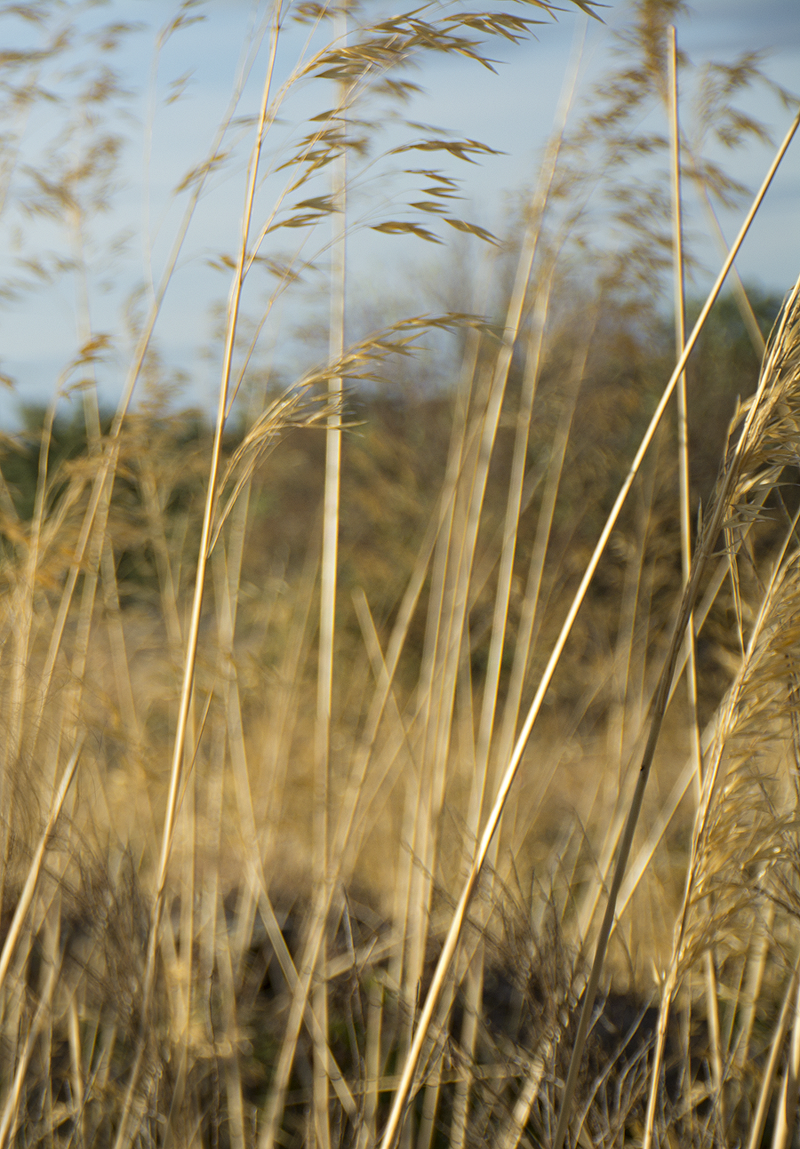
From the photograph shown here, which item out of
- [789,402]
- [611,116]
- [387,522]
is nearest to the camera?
[789,402]

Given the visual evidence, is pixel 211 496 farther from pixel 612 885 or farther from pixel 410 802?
pixel 410 802

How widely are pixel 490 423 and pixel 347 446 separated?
193 inches

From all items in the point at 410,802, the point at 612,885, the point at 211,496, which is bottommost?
the point at 410,802

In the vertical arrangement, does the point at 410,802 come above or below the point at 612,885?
below

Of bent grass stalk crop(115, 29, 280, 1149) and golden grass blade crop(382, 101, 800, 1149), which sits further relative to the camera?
bent grass stalk crop(115, 29, 280, 1149)

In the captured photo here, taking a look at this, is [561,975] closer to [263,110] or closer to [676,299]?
[676,299]

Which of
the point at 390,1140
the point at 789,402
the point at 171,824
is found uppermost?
the point at 789,402

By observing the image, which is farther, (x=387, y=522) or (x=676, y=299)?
(x=387, y=522)

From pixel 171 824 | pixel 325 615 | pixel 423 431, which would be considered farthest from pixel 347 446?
pixel 171 824

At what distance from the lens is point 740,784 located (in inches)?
Result: 29.6

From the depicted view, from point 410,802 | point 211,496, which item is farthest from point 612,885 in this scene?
point 410,802

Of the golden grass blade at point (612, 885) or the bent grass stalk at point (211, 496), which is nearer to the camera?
the golden grass blade at point (612, 885)

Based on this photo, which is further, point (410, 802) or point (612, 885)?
point (410, 802)

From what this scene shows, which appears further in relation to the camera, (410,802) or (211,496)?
(410,802)
